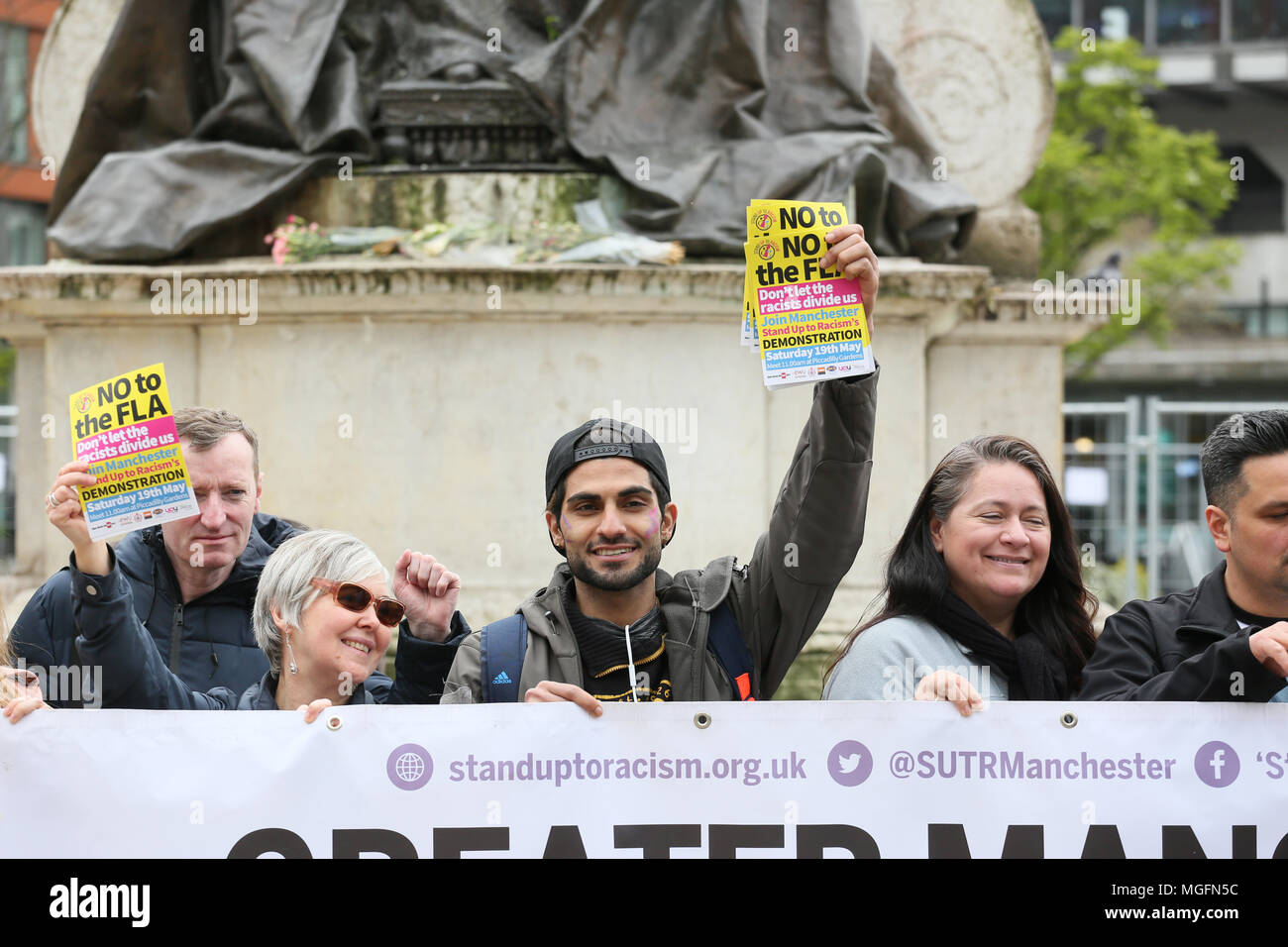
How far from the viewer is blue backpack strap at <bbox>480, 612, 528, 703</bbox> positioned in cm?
376

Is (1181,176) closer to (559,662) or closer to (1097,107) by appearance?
(1097,107)

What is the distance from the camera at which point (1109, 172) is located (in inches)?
993

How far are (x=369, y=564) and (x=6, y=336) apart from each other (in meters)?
5.89

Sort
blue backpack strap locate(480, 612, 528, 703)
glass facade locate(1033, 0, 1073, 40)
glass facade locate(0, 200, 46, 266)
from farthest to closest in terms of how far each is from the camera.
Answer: glass facade locate(1033, 0, 1073, 40) < glass facade locate(0, 200, 46, 266) < blue backpack strap locate(480, 612, 528, 703)

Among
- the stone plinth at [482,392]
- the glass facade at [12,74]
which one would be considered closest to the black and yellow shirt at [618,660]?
the stone plinth at [482,392]

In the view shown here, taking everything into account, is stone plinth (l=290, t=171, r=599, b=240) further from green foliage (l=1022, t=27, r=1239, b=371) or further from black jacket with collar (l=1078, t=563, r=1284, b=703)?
green foliage (l=1022, t=27, r=1239, b=371)

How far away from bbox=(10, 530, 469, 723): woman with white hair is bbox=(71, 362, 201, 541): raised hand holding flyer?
269mm

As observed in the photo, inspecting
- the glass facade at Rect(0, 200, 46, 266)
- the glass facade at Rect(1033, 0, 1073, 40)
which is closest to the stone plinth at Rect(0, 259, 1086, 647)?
the glass facade at Rect(0, 200, 46, 266)

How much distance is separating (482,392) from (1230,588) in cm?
414

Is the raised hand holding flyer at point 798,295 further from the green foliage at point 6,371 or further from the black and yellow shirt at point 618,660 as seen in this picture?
the green foliage at point 6,371

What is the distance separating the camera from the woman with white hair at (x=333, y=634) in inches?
153

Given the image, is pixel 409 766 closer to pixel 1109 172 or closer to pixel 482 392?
pixel 482 392

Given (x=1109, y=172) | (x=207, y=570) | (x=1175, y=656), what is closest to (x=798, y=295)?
(x=1175, y=656)
